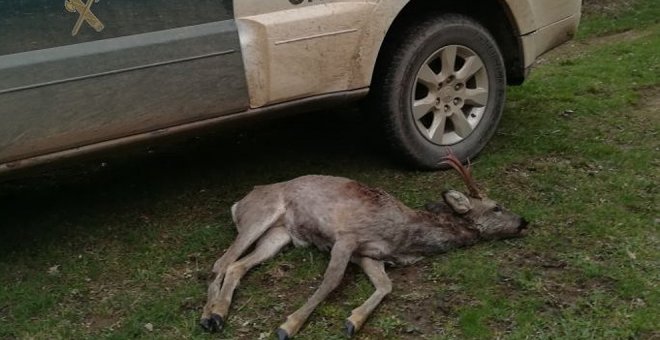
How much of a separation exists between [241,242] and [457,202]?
46.2 inches

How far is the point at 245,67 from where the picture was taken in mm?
4445

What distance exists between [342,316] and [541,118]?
3096 millimetres

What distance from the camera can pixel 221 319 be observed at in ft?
12.2

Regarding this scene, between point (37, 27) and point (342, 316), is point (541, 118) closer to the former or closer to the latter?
point (342, 316)

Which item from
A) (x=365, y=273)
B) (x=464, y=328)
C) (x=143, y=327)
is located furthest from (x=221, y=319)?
(x=464, y=328)

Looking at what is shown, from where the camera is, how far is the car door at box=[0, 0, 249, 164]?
157 inches

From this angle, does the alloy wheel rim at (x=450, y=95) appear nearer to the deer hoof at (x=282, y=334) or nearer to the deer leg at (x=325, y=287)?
the deer leg at (x=325, y=287)

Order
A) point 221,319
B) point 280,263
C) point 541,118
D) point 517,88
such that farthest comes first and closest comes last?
point 517,88 < point 541,118 < point 280,263 < point 221,319

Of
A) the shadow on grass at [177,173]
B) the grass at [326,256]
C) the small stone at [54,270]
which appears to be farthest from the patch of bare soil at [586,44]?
the small stone at [54,270]

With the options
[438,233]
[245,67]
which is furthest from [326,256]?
[245,67]

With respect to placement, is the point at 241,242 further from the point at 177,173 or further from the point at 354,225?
the point at 177,173

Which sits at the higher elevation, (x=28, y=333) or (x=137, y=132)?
(x=137, y=132)

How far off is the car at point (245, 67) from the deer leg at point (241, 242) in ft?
2.02

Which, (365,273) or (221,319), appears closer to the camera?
(221,319)
